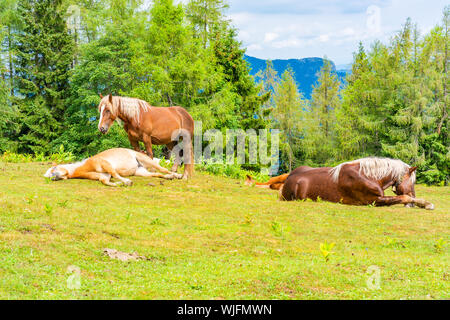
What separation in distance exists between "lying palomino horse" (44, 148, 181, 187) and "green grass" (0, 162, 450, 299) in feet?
1.77

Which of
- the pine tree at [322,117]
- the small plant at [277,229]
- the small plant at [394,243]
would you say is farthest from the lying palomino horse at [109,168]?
the pine tree at [322,117]

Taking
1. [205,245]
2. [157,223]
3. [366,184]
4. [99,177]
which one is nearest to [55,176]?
[99,177]

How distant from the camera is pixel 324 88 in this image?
60438mm

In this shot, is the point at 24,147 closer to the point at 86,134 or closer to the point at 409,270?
the point at 86,134

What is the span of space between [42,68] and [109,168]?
3257 centimetres

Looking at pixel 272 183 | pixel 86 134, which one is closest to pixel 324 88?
pixel 86 134

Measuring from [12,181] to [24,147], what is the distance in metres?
29.9

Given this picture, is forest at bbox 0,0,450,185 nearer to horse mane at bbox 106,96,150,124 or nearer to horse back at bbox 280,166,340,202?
horse mane at bbox 106,96,150,124

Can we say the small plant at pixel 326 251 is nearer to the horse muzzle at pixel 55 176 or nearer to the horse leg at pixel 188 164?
the horse muzzle at pixel 55 176

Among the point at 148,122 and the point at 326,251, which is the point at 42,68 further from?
the point at 326,251

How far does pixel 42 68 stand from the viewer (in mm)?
40719

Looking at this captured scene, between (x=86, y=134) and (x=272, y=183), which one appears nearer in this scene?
(x=272, y=183)

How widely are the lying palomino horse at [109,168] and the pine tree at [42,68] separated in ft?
89.6
